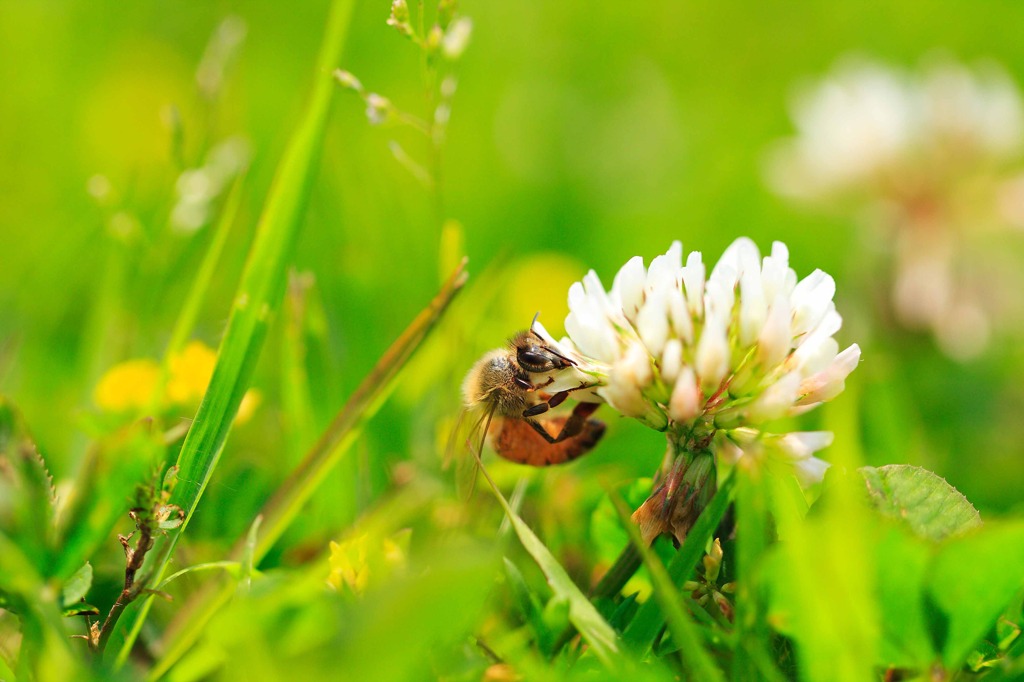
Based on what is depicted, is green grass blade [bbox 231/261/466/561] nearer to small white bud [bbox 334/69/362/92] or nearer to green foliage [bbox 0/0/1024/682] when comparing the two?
green foliage [bbox 0/0/1024/682]

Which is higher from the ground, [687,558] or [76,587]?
[687,558]

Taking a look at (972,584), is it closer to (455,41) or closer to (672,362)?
(672,362)

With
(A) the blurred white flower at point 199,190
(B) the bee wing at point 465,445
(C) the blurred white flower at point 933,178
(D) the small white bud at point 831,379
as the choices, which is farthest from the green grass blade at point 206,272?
(C) the blurred white flower at point 933,178

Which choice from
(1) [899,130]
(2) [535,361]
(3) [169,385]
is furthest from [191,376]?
(1) [899,130]

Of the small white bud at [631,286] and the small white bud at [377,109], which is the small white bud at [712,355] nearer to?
the small white bud at [631,286]

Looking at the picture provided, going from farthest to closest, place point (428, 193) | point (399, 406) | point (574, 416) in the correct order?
point (428, 193) → point (399, 406) → point (574, 416)

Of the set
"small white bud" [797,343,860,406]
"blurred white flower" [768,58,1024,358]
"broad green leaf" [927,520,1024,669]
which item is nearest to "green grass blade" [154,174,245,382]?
"small white bud" [797,343,860,406]

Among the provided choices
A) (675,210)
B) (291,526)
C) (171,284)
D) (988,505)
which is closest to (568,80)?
(675,210)
